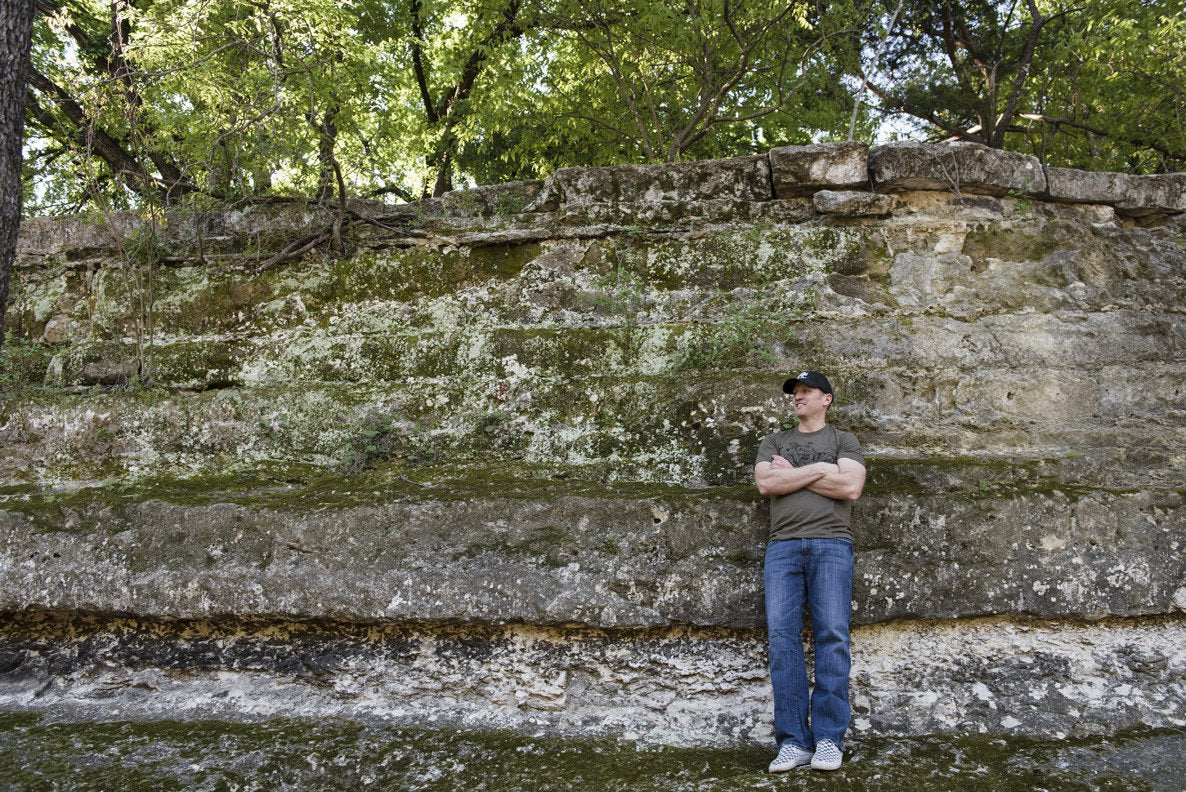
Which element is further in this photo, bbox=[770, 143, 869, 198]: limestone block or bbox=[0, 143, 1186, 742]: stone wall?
bbox=[770, 143, 869, 198]: limestone block

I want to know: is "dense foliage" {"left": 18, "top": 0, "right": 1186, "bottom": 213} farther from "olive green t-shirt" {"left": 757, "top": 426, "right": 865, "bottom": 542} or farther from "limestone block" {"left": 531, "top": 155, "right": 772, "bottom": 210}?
"olive green t-shirt" {"left": 757, "top": 426, "right": 865, "bottom": 542}

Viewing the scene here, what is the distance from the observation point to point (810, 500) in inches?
120

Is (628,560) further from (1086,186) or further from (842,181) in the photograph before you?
(1086,186)

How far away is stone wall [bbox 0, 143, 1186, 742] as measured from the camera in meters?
3.18

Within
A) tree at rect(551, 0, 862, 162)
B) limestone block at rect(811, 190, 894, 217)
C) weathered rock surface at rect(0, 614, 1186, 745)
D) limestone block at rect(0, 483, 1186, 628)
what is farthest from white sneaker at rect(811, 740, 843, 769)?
tree at rect(551, 0, 862, 162)

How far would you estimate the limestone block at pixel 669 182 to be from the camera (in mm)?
4648

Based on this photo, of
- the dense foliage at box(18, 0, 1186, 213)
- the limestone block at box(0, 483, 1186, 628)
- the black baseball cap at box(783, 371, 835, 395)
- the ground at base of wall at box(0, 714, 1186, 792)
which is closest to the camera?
the ground at base of wall at box(0, 714, 1186, 792)

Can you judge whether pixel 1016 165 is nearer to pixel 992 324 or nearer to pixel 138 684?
pixel 992 324

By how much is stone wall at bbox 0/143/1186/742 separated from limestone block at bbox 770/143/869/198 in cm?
2

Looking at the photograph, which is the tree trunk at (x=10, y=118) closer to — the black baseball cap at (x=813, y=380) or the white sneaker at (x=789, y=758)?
the black baseball cap at (x=813, y=380)

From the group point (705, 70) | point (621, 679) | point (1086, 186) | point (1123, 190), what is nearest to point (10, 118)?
point (621, 679)

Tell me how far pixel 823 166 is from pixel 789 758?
3.23m

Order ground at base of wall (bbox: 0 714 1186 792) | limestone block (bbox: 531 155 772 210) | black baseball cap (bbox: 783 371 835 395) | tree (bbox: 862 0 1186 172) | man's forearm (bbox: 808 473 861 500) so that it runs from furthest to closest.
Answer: tree (bbox: 862 0 1186 172), limestone block (bbox: 531 155 772 210), black baseball cap (bbox: 783 371 835 395), man's forearm (bbox: 808 473 861 500), ground at base of wall (bbox: 0 714 1186 792)

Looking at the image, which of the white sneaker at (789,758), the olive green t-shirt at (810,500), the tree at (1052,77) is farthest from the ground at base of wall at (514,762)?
the tree at (1052,77)
